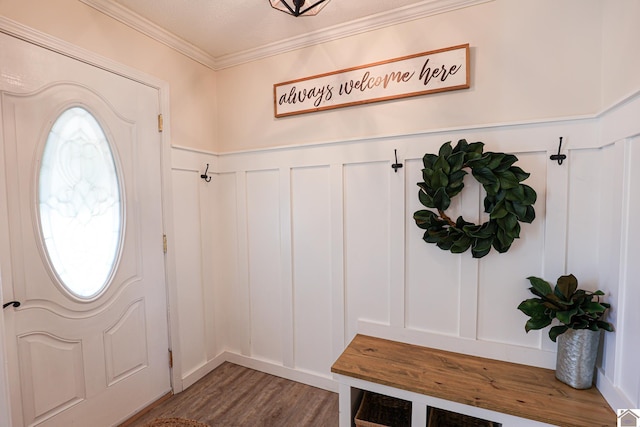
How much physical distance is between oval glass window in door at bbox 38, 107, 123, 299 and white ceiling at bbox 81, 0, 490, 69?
775 mm

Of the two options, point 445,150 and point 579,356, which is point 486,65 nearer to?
point 445,150

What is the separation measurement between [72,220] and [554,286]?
2700mm

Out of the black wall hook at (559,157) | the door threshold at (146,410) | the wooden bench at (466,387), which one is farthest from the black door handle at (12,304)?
Answer: the black wall hook at (559,157)

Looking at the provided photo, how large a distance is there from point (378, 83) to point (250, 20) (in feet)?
3.15

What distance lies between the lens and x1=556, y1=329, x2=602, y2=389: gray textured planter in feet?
4.46

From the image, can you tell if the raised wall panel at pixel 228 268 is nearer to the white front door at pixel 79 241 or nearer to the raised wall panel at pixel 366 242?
the white front door at pixel 79 241

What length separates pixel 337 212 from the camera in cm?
205

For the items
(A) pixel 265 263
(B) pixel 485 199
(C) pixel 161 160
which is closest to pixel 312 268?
(A) pixel 265 263

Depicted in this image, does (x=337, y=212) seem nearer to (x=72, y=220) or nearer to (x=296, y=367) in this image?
(x=296, y=367)

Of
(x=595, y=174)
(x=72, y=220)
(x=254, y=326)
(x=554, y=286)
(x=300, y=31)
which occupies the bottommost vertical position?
(x=254, y=326)

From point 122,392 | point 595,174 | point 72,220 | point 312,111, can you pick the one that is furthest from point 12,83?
point 595,174

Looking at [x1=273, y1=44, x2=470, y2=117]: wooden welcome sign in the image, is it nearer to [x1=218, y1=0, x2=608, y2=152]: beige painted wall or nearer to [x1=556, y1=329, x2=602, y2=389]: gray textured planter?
[x1=218, y1=0, x2=608, y2=152]: beige painted wall

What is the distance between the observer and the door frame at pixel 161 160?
1341 millimetres

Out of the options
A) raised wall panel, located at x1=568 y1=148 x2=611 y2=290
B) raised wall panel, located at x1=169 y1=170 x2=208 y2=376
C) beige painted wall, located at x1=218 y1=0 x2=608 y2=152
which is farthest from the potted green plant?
raised wall panel, located at x1=169 y1=170 x2=208 y2=376
